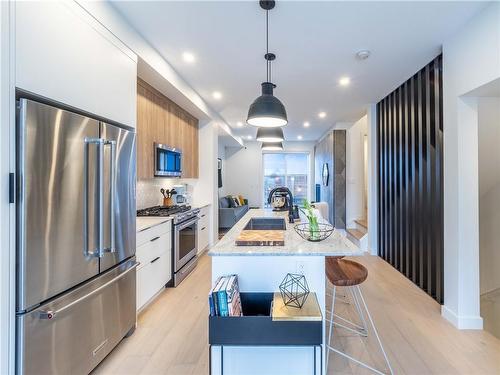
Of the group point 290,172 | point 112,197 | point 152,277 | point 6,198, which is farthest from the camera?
point 290,172

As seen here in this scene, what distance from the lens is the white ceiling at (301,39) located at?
2086mm

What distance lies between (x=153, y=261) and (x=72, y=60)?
78.1 inches

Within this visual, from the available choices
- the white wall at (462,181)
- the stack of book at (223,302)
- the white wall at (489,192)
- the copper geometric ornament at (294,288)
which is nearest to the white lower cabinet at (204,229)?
the copper geometric ornament at (294,288)

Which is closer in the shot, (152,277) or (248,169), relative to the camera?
(152,277)

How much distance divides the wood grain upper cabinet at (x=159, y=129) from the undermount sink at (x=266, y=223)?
5.06 feet

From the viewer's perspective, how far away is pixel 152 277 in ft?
9.25

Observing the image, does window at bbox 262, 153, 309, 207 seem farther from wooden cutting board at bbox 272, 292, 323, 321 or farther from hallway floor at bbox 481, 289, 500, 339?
wooden cutting board at bbox 272, 292, 323, 321

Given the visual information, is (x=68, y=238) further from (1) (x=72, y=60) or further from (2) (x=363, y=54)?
(2) (x=363, y=54)

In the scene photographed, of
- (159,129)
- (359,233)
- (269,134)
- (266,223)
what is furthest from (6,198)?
(359,233)

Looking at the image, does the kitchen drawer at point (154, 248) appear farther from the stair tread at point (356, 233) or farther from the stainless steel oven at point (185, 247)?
the stair tread at point (356, 233)

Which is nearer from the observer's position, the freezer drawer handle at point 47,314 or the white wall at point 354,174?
the freezer drawer handle at point 47,314

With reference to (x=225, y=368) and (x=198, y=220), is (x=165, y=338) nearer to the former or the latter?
(x=225, y=368)

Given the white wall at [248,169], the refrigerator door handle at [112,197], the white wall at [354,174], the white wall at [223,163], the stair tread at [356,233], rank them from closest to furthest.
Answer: the refrigerator door handle at [112,197]
the stair tread at [356,233]
the white wall at [354,174]
the white wall at [223,163]
the white wall at [248,169]

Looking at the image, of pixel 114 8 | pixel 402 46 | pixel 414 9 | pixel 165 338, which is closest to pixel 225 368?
pixel 165 338
